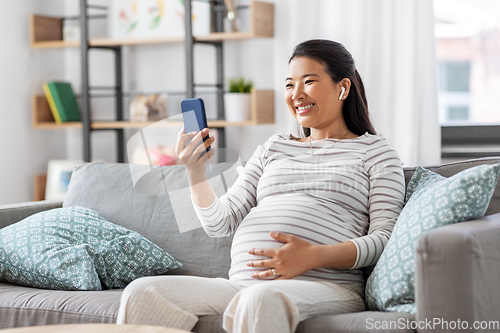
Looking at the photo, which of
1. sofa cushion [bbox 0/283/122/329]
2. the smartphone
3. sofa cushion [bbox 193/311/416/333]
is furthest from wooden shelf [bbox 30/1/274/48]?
sofa cushion [bbox 193/311/416/333]

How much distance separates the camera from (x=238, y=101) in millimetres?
2920

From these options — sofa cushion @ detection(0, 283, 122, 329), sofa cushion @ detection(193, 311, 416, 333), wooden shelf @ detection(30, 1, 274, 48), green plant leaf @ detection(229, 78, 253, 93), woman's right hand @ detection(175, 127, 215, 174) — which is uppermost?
wooden shelf @ detection(30, 1, 274, 48)

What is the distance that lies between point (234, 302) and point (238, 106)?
5.77 ft

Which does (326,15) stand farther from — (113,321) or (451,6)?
(113,321)

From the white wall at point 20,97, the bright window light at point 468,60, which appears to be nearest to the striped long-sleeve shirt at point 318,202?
the bright window light at point 468,60

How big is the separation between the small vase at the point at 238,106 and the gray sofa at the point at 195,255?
37.4 inches

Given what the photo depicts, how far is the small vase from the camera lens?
9.58 ft

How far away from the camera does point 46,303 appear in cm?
154

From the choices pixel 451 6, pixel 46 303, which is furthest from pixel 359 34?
pixel 46 303

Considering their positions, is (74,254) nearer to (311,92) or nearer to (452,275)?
(311,92)

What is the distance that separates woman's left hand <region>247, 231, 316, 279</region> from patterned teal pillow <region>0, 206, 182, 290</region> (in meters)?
0.46

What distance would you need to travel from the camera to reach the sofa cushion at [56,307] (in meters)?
1.48

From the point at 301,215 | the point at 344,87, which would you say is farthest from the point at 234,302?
the point at 344,87

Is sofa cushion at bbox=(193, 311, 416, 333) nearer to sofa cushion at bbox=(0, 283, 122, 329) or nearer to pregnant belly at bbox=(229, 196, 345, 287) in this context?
pregnant belly at bbox=(229, 196, 345, 287)
